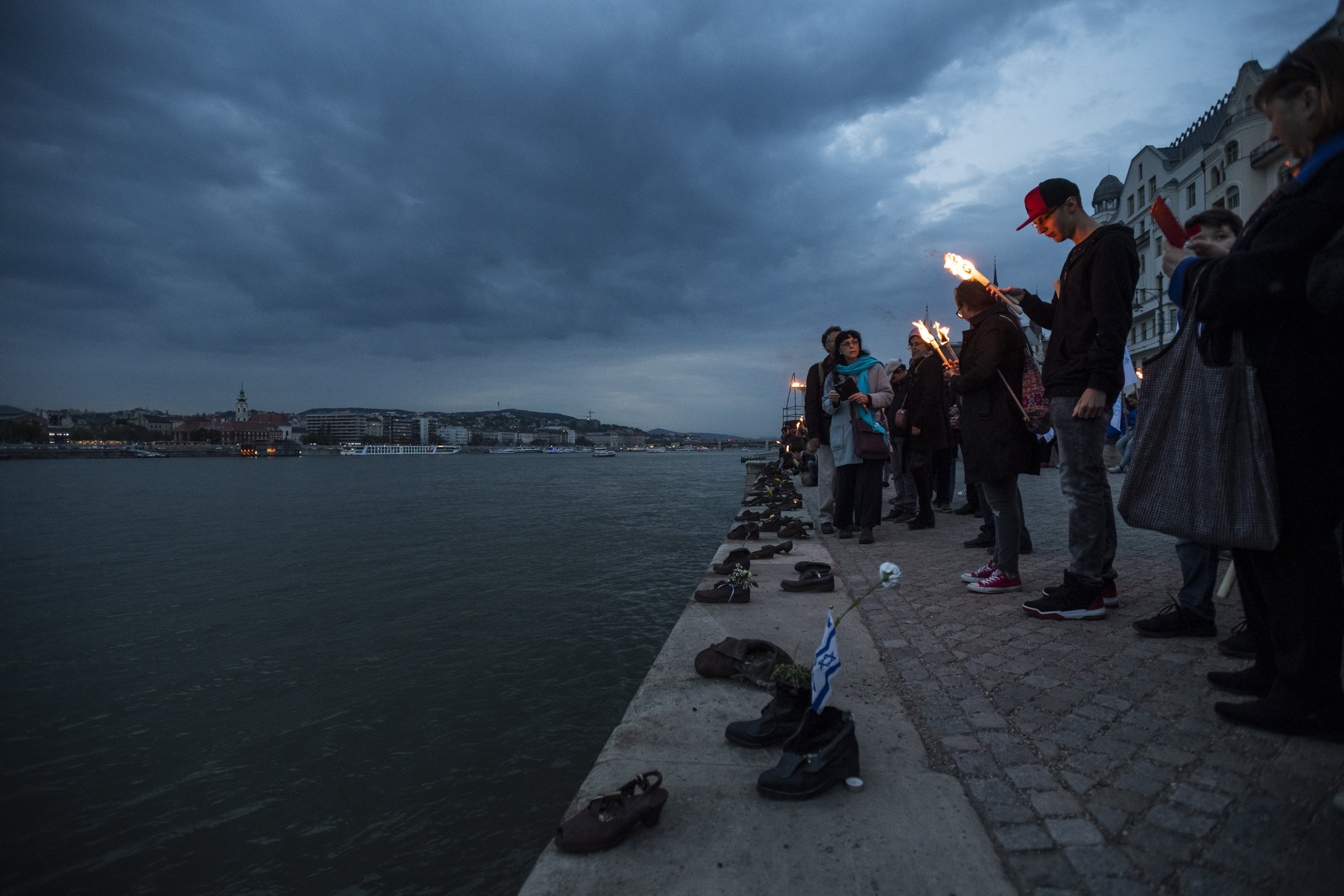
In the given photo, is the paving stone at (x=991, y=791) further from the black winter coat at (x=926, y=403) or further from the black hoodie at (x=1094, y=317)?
the black winter coat at (x=926, y=403)

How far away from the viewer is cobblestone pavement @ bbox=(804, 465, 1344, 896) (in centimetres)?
149

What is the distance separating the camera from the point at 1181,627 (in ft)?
10.3

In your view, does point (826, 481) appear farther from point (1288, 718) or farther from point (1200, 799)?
point (1200, 799)

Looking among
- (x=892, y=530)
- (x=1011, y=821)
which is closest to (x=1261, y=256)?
(x=1011, y=821)

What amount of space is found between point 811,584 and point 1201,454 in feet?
8.89

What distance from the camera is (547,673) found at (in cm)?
379

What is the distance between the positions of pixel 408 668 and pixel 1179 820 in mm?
3825

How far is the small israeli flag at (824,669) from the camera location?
2.01 metres

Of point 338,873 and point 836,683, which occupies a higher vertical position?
point 836,683

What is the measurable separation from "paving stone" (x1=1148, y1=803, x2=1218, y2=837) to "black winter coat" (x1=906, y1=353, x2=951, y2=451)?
6.38 m

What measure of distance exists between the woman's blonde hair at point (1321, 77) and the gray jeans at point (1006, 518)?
2557 millimetres

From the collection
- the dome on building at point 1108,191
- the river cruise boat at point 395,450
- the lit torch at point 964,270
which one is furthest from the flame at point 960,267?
the river cruise boat at point 395,450

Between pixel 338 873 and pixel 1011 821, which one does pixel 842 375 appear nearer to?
pixel 1011 821

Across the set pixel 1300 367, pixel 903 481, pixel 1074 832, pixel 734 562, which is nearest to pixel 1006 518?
pixel 734 562
